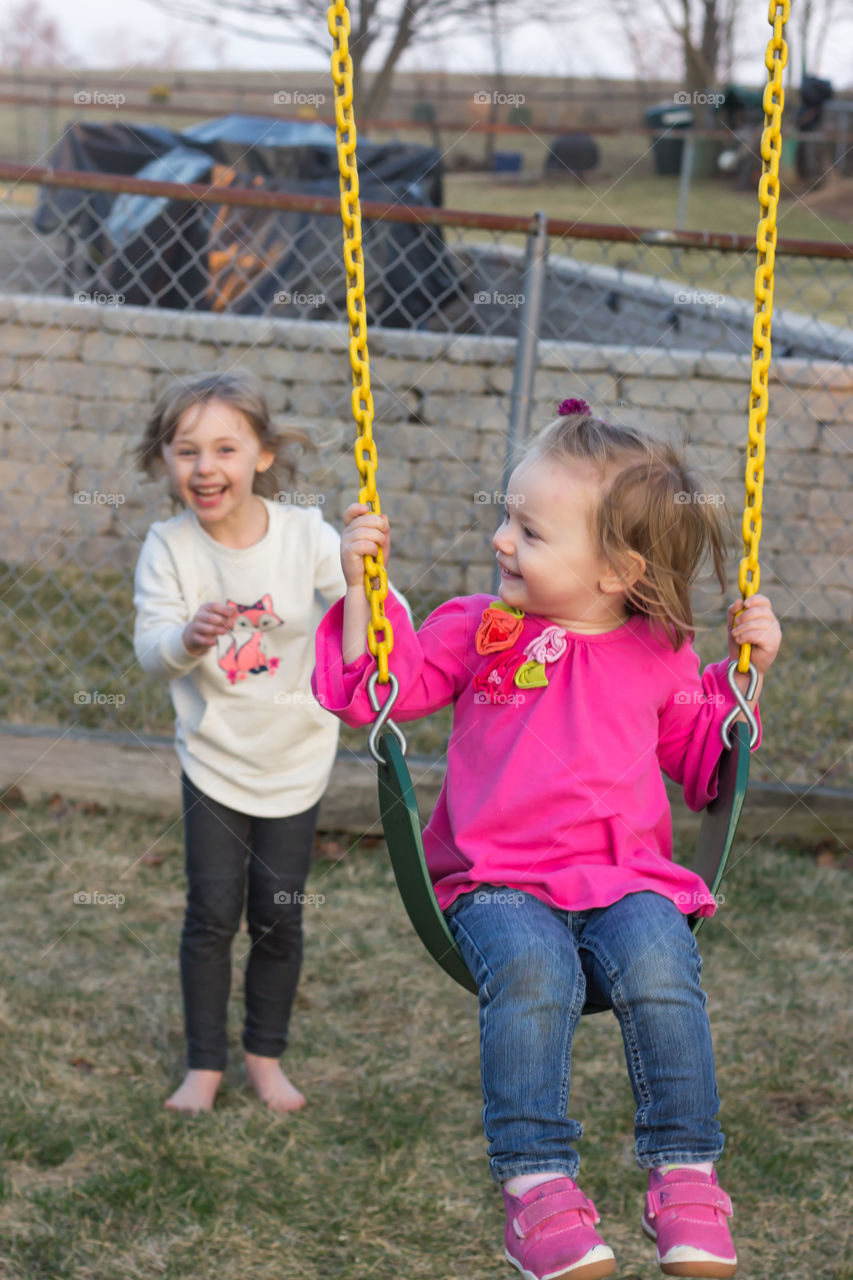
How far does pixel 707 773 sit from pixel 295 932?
3.79ft

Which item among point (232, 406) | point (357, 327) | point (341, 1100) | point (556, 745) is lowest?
point (341, 1100)

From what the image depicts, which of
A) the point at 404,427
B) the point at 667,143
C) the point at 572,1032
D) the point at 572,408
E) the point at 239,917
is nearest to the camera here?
the point at 572,1032

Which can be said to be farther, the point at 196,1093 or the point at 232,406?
the point at 196,1093

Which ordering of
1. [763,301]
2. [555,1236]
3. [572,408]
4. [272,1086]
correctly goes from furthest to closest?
1. [272,1086]
2. [572,408]
3. [763,301]
4. [555,1236]

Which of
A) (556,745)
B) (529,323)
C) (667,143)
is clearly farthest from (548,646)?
(667,143)

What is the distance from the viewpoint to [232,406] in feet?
9.02

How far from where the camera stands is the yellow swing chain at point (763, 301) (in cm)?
192

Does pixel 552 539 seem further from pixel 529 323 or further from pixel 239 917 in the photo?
pixel 529 323

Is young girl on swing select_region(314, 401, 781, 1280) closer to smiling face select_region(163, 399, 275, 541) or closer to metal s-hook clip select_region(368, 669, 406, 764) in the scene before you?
metal s-hook clip select_region(368, 669, 406, 764)

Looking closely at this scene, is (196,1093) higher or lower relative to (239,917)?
lower

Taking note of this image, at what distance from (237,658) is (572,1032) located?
124cm

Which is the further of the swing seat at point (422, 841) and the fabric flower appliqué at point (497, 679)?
the fabric flower appliqué at point (497, 679)

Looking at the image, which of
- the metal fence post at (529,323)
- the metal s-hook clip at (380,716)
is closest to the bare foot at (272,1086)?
the metal s-hook clip at (380,716)

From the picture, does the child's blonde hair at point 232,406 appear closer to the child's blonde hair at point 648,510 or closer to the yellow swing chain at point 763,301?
the child's blonde hair at point 648,510
